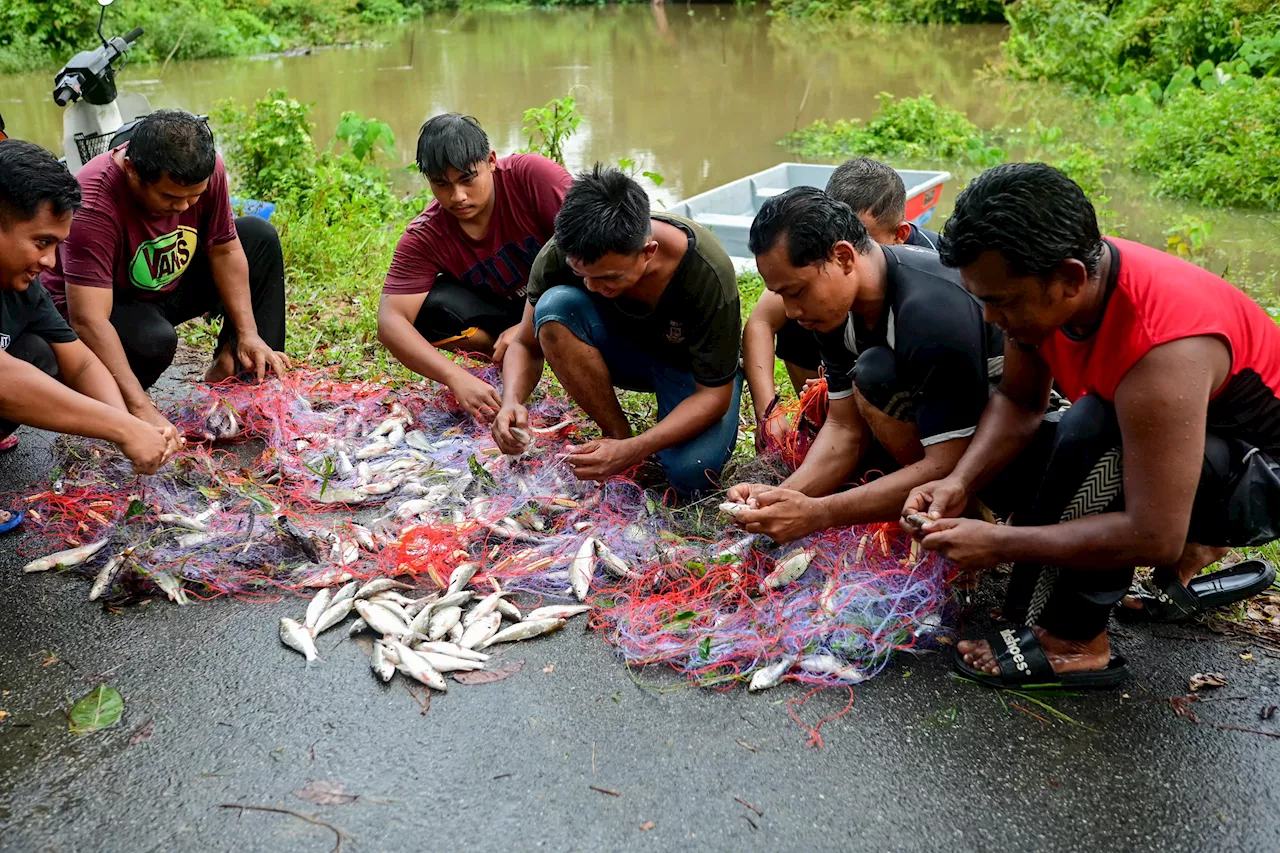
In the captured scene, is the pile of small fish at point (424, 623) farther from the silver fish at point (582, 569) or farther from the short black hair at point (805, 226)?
the short black hair at point (805, 226)

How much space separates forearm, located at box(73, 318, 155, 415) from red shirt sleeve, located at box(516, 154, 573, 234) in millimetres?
Answer: 1861

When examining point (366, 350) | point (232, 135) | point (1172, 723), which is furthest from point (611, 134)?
point (1172, 723)

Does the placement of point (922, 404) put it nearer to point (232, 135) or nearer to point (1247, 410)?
point (1247, 410)

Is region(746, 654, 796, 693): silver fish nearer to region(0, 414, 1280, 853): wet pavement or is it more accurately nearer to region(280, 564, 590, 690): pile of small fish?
region(0, 414, 1280, 853): wet pavement

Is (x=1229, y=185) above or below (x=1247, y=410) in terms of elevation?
below

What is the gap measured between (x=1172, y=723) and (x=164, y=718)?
2.77m

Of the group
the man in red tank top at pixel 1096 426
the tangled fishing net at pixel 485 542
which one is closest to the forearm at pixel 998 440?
the man in red tank top at pixel 1096 426

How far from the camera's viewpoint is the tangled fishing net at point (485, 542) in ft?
9.87

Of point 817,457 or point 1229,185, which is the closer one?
point 817,457

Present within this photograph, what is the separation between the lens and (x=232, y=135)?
331 inches

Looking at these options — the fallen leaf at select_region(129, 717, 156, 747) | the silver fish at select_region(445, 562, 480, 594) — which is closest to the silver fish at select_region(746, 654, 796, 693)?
the silver fish at select_region(445, 562, 480, 594)

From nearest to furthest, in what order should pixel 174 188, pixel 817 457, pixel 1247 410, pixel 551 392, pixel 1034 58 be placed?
pixel 1247 410 < pixel 817 457 < pixel 174 188 < pixel 551 392 < pixel 1034 58

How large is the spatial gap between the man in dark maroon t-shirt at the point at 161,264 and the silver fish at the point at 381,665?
1.55m

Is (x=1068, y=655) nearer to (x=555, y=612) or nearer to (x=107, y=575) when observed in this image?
(x=555, y=612)
